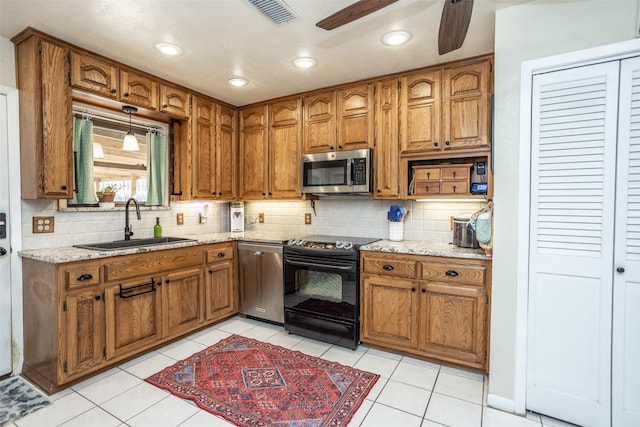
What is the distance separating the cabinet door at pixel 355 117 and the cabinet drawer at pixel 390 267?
3.64 feet

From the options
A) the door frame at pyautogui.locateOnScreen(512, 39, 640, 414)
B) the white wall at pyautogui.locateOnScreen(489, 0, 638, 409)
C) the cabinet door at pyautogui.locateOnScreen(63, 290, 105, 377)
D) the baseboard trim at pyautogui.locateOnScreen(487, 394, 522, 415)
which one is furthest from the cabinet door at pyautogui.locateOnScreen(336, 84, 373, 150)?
the cabinet door at pyautogui.locateOnScreen(63, 290, 105, 377)

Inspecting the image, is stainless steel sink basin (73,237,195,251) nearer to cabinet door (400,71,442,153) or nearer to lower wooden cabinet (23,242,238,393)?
lower wooden cabinet (23,242,238,393)

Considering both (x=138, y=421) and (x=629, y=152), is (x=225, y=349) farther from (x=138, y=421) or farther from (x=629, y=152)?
(x=629, y=152)

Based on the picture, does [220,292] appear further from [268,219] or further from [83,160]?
[83,160]

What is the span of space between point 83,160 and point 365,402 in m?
2.94

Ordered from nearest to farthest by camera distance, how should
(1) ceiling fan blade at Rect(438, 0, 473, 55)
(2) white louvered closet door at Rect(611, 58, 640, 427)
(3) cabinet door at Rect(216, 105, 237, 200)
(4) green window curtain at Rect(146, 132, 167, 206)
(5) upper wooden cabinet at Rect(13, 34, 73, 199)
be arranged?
(1) ceiling fan blade at Rect(438, 0, 473, 55), (2) white louvered closet door at Rect(611, 58, 640, 427), (5) upper wooden cabinet at Rect(13, 34, 73, 199), (4) green window curtain at Rect(146, 132, 167, 206), (3) cabinet door at Rect(216, 105, 237, 200)

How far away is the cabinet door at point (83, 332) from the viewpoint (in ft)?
6.95

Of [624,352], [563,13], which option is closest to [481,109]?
[563,13]

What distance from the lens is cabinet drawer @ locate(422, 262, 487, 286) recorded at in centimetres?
230

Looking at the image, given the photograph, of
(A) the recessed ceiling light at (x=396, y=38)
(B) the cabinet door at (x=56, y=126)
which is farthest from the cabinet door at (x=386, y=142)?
(B) the cabinet door at (x=56, y=126)

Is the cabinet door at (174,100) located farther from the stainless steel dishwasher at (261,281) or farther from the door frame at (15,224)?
the stainless steel dishwasher at (261,281)

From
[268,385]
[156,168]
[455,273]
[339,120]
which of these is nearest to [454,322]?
[455,273]

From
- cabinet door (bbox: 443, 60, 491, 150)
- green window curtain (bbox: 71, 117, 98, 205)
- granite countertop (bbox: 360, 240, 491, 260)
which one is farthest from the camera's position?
green window curtain (bbox: 71, 117, 98, 205)

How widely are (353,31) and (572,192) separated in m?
1.70
